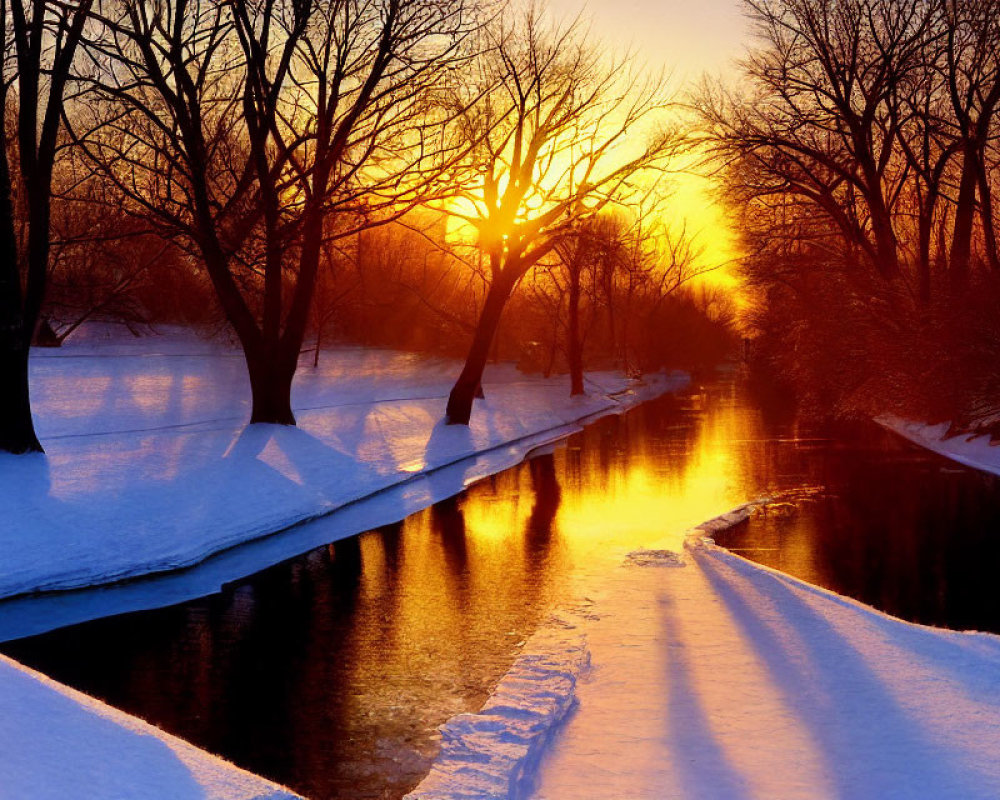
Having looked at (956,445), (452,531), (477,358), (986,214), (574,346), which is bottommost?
(452,531)

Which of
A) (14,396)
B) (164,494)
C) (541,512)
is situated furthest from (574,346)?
(14,396)

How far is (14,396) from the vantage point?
46.6 ft

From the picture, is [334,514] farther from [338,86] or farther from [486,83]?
[486,83]

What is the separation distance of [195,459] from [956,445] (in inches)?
704

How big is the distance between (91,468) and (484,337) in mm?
14070

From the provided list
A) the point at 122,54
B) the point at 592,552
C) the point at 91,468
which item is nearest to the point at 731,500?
the point at 592,552

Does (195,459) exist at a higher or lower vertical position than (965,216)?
lower

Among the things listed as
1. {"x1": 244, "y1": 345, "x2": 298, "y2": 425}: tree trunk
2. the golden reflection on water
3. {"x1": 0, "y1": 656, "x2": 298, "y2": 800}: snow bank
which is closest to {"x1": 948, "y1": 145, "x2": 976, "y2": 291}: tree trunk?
the golden reflection on water

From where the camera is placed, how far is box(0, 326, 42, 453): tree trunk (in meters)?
14.2

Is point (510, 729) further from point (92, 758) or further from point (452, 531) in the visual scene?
point (452, 531)

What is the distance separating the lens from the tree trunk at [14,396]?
14.2m

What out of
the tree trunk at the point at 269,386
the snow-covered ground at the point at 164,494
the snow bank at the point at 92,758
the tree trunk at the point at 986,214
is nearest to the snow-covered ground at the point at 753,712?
the snow bank at the point at 92,758

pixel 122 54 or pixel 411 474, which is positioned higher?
pixel 122 54

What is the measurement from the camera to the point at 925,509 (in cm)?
1512
